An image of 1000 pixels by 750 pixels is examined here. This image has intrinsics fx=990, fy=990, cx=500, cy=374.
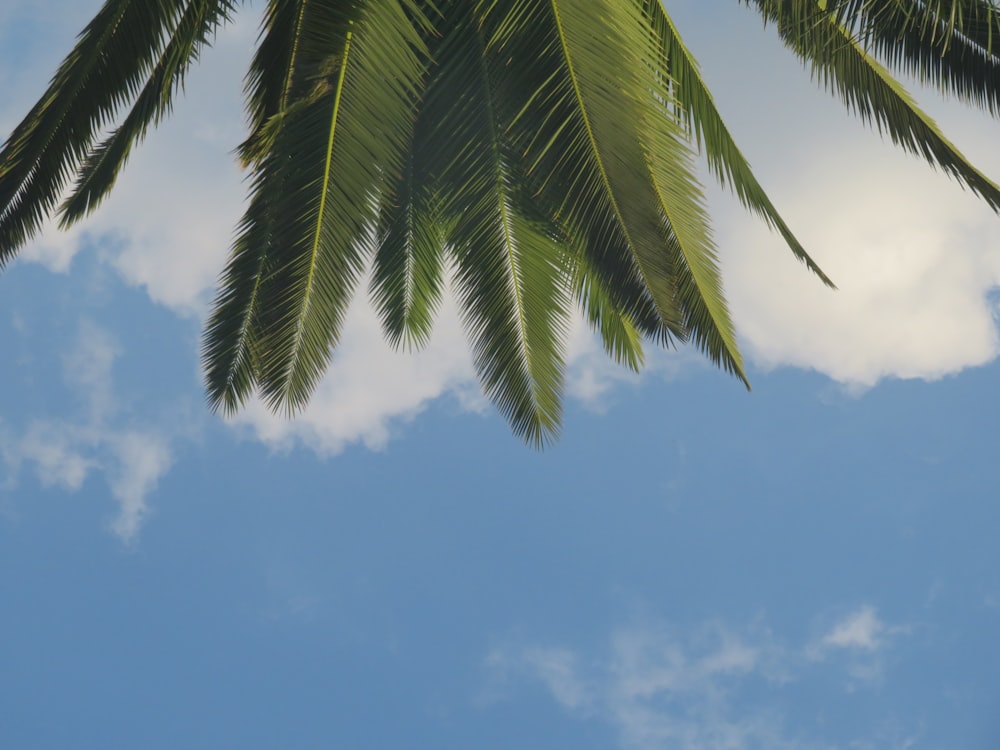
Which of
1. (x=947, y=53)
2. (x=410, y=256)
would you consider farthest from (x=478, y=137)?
(x=947, y=53)

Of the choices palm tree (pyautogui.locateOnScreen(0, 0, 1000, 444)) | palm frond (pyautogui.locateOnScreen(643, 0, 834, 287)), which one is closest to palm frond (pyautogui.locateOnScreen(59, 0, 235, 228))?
palm tree (pyautogui.locateOnScreen(0, 0, 1000, 444))

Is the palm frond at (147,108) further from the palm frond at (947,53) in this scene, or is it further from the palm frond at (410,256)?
the palm frond at (947,53)

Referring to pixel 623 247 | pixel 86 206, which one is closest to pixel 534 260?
pixel 623 247

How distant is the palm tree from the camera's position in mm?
5465

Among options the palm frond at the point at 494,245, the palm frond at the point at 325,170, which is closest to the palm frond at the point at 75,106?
the palm frond at the point at 325,170

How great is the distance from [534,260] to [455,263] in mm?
597

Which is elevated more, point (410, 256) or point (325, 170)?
point (410, 256)

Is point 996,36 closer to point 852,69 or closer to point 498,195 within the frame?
point 852,69

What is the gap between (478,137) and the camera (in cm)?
603

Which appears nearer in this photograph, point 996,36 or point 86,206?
point 996,36

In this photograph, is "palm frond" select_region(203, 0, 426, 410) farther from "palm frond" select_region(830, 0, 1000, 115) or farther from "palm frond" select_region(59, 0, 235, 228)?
"palm frond" select_region(830, 0, 1000, 115)

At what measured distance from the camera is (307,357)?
19.4 ft

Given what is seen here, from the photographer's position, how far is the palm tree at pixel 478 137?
5.46 m

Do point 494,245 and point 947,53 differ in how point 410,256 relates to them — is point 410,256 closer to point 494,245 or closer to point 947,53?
point 494,245
